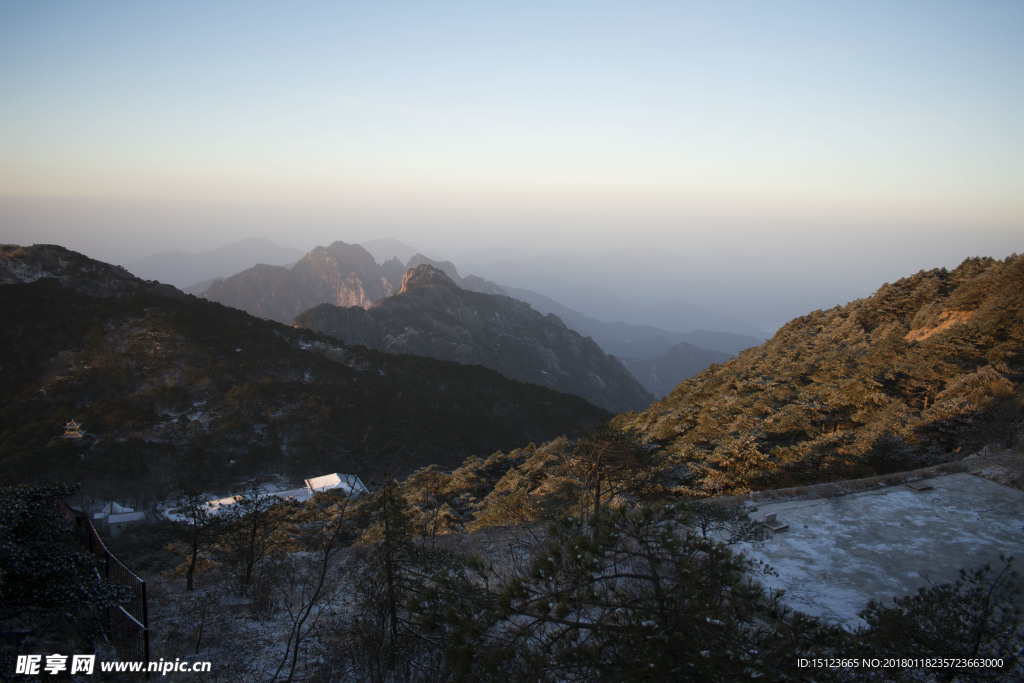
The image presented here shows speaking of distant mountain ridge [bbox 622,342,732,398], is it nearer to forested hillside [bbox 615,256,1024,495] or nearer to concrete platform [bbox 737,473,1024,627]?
forested hillside [bbox 615,256,1024,495]

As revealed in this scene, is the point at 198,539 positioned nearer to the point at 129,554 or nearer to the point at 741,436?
the point at 129,554

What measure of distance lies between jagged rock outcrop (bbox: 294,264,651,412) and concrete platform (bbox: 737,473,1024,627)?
240 feet

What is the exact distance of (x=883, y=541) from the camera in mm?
9234

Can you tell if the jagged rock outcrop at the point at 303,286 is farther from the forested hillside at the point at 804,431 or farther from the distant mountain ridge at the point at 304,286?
the forested hillside at the point at 804,431

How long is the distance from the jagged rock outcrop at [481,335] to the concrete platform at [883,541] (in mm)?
73044

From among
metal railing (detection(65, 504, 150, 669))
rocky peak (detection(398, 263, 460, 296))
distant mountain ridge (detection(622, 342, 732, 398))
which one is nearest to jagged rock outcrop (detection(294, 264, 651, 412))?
rocky peak (detection(398, 263, 460, 296))

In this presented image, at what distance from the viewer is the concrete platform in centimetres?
787

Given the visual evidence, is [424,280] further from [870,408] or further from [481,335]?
[870,408]

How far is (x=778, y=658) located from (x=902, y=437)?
14362 millimetres

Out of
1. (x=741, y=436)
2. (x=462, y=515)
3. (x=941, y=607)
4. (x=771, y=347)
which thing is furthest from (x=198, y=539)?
(x=771, y=347)

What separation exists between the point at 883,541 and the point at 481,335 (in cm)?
9411

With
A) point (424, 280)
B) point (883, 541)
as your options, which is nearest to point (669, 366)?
point (424, 280)

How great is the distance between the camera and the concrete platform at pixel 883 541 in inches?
310

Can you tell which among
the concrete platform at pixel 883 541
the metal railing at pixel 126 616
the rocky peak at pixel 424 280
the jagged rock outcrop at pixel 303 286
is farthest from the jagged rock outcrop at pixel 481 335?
the metal railing at pixel 126 616
